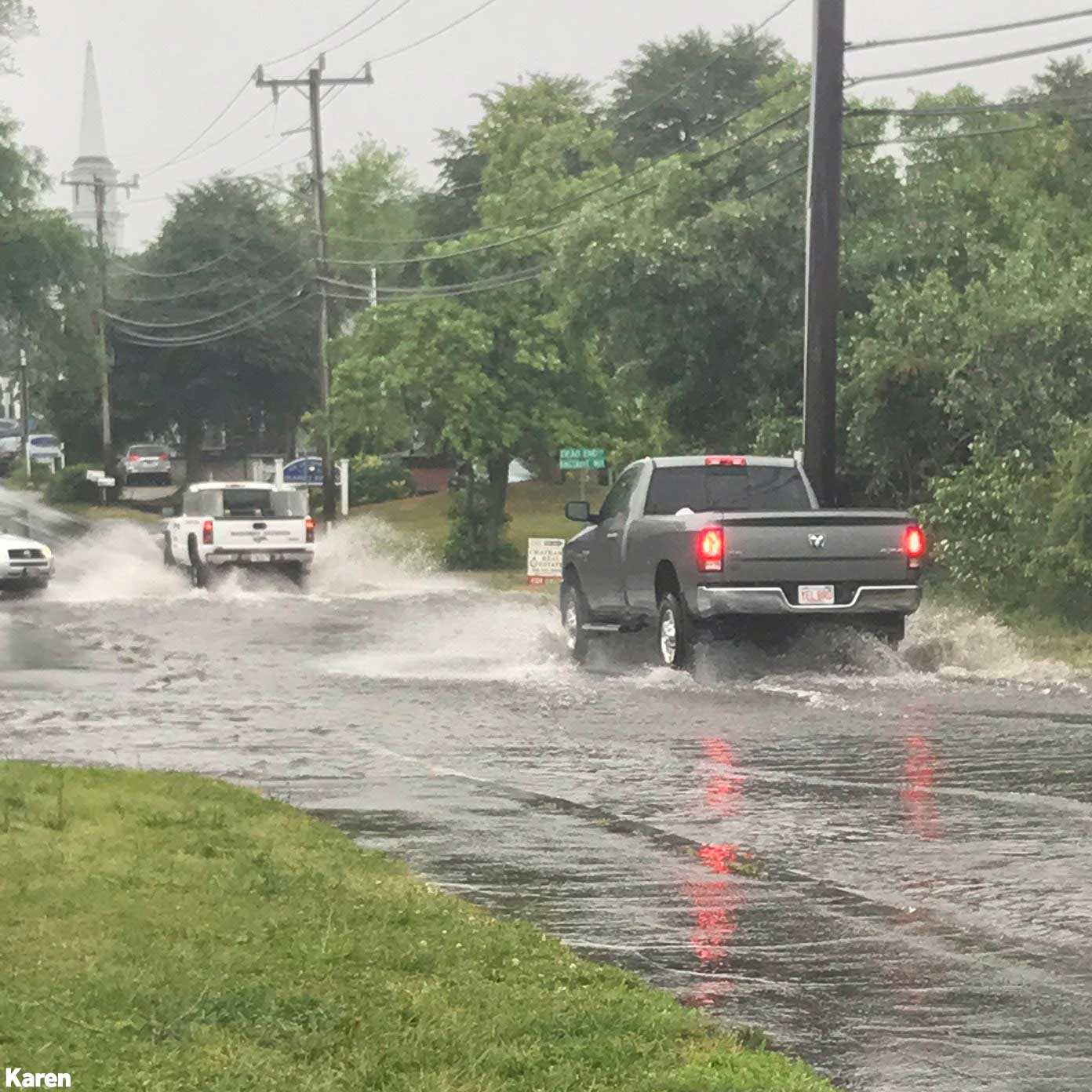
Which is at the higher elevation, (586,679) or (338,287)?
(338,287)

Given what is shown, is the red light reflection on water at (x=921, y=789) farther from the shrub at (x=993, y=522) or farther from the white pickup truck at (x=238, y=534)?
the white pickup truck at (x=238, y=534)

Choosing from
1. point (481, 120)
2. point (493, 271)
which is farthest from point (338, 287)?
point (493, 271)

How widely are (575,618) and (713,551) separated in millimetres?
4375

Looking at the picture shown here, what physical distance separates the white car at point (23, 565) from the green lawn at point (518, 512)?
57.3 feet

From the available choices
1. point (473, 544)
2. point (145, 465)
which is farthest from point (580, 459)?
point (145, 465)

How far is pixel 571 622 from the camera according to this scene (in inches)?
1000

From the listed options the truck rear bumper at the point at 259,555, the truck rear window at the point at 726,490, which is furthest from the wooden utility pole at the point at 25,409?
the truck rear window at the point at 726,490

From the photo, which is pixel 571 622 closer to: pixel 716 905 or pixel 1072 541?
pixel 1072 541

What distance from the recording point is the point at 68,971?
7.65 m

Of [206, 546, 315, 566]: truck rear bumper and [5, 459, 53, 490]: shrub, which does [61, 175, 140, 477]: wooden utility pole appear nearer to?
[5, 459, 53, 490]: shrub

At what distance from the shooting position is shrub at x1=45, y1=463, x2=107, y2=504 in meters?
94.4

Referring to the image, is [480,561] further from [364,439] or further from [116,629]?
[364,439]

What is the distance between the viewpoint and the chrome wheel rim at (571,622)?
82.0 ft

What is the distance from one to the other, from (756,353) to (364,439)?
165 feet
